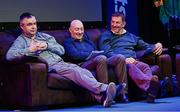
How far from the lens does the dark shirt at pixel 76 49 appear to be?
20.9 feet

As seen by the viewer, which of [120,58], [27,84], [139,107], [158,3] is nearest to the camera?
[27,84]

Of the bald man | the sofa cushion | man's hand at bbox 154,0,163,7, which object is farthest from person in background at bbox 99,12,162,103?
man's hand at bbox 154,0,163,7

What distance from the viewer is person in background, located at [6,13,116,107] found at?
5742mm

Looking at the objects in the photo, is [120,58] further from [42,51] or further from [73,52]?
[42,51]

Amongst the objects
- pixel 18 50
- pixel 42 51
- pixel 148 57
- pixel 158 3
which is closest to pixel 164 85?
pixel 148 57

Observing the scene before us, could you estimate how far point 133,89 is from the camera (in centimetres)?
662

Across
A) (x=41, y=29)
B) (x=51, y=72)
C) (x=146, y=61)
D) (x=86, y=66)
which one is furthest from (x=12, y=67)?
(x=146, y=61)

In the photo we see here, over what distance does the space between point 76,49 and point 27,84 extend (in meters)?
0.98

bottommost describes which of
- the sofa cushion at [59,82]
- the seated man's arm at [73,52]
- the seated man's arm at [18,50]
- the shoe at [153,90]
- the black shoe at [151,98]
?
the black shoe at [151,98]

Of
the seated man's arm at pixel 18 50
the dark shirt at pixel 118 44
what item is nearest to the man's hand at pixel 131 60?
the dark shirt at pixel 118 44

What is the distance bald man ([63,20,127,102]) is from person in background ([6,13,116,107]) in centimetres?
21

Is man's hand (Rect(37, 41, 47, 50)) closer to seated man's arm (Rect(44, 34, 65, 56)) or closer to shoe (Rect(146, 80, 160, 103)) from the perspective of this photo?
seated man's arm (Rect(44, 34, 65, 56))

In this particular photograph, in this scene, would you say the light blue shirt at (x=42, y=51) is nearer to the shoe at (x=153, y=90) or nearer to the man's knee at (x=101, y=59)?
the man's knee at (x=101, y=59)

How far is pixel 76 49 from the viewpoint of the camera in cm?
641
